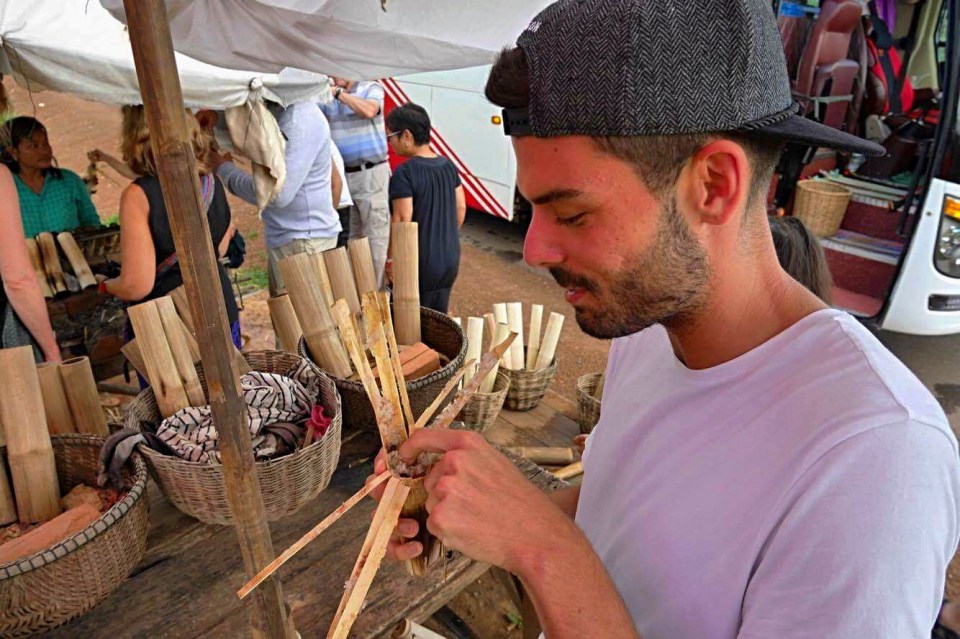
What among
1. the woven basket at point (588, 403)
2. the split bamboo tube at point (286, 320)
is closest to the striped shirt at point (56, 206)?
the split bamboo tube at point (286, 320)

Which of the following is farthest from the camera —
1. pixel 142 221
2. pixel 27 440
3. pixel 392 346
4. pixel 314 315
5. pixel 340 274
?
pixel 142 221

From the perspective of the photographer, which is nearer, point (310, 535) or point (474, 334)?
point (310, 535)

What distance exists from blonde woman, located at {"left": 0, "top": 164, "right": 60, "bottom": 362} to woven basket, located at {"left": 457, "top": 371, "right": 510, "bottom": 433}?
5.67ft

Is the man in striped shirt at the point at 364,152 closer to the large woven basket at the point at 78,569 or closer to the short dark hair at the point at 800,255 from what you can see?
the short dark hair at the point at 800,255

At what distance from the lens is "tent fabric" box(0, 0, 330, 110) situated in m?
2.52

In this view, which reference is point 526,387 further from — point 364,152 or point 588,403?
point 364,152

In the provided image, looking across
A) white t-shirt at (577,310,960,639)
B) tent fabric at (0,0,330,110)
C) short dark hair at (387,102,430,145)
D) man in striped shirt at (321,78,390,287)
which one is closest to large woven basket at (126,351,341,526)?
white t-shirt at (577,310,960,639)

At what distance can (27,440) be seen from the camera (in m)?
1.52

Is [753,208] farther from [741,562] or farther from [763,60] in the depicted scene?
[741,562]

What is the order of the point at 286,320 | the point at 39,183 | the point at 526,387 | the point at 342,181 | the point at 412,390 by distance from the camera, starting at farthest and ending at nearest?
the point at 342,181, the point at 39,183, the point at 526,387, the point at 286,320, the point at 412,390

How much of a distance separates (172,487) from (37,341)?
4.86 feet

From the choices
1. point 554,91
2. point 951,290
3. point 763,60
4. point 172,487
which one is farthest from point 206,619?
point 951,290

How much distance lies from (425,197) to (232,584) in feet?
9.65

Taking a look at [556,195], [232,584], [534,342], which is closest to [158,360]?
[232,584]
